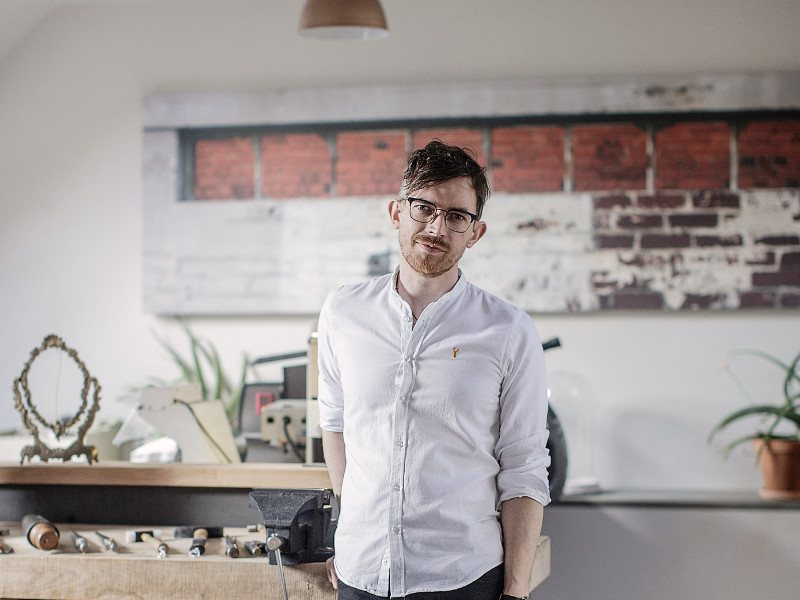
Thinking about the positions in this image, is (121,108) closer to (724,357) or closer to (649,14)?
(649,14)

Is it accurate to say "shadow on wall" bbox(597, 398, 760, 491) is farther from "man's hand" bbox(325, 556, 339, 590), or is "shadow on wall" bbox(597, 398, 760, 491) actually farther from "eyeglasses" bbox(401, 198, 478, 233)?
"eyeglasses" bbox(401, 198, 478, 233)

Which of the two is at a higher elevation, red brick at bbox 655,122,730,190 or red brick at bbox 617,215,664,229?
red brick at bbox 655,122,730,190

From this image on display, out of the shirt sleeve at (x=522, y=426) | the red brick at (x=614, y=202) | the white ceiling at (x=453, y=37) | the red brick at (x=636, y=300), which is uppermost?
the white ceiling at (x=453, y=37)

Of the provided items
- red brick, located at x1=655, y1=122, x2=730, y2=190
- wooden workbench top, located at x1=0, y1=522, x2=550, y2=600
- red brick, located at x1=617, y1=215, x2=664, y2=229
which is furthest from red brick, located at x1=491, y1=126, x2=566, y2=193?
wooden workbench top, located at x1=0, y1=522, x2=550, y2=600

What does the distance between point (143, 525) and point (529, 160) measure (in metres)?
2.22

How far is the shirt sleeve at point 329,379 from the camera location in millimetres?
1980

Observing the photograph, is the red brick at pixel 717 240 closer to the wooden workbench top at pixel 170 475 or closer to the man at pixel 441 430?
the wooden workbench top at pixel 170 475

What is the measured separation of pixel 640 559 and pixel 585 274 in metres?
1.20

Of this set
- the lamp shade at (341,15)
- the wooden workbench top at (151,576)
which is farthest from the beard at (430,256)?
the lamp shade at (341,15)

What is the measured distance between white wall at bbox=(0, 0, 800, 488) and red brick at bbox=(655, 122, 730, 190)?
0.90 ft

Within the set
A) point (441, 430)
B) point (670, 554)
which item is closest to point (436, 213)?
point (441, 430)

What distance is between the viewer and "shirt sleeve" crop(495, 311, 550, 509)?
1.76 m

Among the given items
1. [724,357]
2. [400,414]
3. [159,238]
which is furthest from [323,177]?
[400,414]

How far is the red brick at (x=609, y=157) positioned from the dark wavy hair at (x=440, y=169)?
216cm
